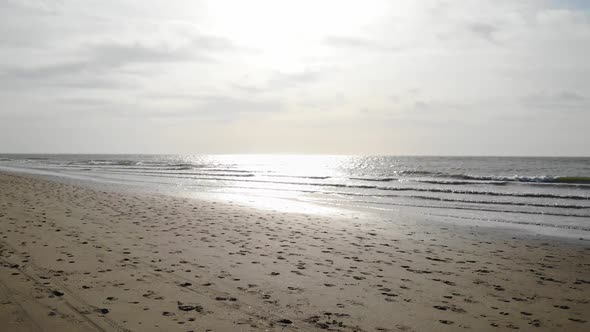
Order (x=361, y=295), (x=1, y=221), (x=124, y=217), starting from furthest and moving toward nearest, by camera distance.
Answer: (x=124, y=217)
(x=1, y=221)
(x=361, y=295)

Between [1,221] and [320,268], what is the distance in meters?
9.21

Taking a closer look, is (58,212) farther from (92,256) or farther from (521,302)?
(521,302)

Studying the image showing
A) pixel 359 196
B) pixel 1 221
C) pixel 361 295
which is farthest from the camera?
pixel 359 196

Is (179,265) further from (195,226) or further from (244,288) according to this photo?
(195,226)

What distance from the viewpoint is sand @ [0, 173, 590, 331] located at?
16.9 feet

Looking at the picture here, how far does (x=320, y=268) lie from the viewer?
7.73m

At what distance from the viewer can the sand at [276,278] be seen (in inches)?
203

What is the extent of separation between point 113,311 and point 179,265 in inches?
93.7

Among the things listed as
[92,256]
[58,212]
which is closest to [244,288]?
[92,256]

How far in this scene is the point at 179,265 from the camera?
750 cm

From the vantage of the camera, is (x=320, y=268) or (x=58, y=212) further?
(x=58, y=212)

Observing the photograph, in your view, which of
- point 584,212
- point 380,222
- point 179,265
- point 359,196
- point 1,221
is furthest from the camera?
point 359,196

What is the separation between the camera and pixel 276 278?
693cm

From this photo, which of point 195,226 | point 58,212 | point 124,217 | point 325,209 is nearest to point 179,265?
point 195,226
